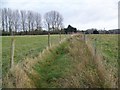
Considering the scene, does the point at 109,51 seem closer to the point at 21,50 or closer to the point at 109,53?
the point at 109,53

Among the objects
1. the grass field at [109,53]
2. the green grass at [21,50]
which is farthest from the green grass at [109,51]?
the green grass at [21,50]

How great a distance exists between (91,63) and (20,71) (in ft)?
8.41

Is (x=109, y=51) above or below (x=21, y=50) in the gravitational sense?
below

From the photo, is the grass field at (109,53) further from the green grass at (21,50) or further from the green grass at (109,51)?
the green grass at (21,50)

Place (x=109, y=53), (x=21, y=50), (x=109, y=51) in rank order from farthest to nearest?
(x=21, y=50) → (x=109, y=51) → (x=109, y=53)

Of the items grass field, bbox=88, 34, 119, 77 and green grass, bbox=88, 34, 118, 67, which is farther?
green grass, bbox=88, 34, 118, 67

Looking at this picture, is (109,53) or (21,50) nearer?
(109,53)

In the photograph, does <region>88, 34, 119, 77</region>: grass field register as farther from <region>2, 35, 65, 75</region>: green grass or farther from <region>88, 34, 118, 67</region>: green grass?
<region>2, 35, 65, 75</region>: green grass

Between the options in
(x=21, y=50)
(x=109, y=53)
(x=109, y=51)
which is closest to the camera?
(x=109, y=53)

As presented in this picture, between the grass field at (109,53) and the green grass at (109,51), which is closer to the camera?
the grass field at (109,53)

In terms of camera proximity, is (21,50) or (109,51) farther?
(21,50)

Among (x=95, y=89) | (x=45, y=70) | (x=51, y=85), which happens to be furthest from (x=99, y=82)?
(x=45, y=70)

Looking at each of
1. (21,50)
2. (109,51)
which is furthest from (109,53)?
(21,50)

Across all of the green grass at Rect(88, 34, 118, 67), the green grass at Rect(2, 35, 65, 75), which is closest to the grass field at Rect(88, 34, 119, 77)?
the green grass at Rect(88, 34, 118, 67)
